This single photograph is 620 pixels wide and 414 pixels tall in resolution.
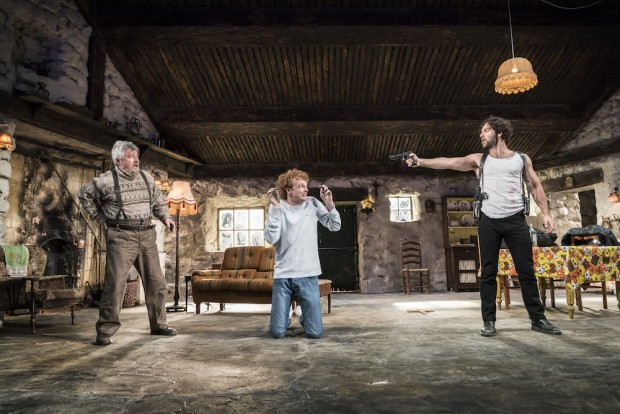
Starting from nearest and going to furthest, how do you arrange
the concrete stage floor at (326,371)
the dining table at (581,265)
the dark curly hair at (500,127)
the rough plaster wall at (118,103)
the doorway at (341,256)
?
the concrete stage floor at (326,371) < the dark curly hair at (500,127) < the dining table at (581,265) < the rough plaster wall at (118,103) < the doorway at (341,256)

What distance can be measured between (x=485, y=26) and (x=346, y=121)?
8.66ft

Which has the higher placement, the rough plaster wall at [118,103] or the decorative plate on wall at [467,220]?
the rough plaster wall at [118,103]

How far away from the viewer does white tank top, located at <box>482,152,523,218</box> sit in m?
3.01

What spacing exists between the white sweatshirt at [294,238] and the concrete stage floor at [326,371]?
20.7 inches

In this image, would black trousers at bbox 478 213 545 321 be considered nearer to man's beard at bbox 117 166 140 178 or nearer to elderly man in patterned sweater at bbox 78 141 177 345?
elderly man in patterned sweater at bbox 78 141 177 345

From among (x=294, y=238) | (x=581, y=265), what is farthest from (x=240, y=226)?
(x=581, y=265)

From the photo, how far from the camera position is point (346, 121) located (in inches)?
296

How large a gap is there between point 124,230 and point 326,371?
6.57 ft

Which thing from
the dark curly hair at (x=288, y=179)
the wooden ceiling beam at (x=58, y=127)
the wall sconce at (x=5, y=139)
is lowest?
the dark curly hair at (x=288, y=179)

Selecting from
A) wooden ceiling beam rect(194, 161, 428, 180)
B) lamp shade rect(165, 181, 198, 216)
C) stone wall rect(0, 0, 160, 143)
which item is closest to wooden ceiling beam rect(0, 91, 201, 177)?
stone wall rect(0, 0, 160, 143)

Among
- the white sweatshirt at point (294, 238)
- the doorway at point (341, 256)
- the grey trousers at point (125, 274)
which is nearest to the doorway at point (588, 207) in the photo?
the doorway at point (341, 256)

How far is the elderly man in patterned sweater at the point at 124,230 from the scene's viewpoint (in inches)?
124

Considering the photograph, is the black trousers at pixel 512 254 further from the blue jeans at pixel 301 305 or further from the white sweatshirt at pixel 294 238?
the blue jeans at pixel 301 305

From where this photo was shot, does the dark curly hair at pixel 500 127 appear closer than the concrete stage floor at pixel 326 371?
No
